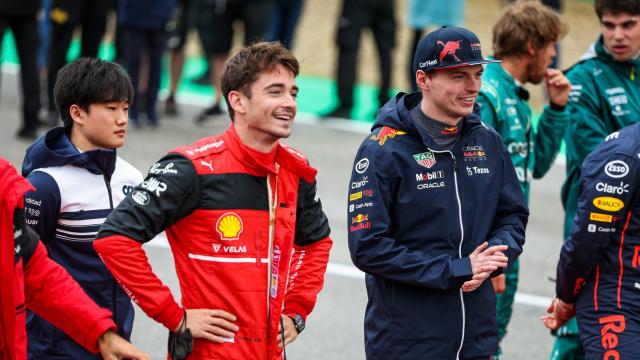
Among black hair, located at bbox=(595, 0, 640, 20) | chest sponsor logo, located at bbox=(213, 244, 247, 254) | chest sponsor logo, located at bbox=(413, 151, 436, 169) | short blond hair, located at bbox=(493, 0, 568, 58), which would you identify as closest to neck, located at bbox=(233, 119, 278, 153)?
chest sponsor logo, located at bbox=(213, 244, 247, 254)

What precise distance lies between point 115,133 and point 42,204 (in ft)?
1.67

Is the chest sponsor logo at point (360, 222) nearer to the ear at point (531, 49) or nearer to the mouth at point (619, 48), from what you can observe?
the ear at point (531, 49)

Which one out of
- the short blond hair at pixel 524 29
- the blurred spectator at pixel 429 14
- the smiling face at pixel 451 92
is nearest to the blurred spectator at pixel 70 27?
the blurred spectator at pixel 429 14

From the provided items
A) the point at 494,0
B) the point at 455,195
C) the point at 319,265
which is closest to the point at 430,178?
→ the point at 455,195

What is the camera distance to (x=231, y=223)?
4.93 m

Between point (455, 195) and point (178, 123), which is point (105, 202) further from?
point (178, 123)

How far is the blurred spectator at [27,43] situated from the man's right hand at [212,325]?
747cm

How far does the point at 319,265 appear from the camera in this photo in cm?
536

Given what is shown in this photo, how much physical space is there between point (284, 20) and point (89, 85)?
30.0ft

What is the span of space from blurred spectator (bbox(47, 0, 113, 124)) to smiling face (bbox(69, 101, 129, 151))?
7233 mm

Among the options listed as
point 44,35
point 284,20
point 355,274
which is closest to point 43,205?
point 355,274

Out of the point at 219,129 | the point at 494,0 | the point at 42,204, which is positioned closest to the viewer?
the point at 42,204

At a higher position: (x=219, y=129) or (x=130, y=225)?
(x=130, y=225)

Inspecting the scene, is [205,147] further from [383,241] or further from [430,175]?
[430,175]
